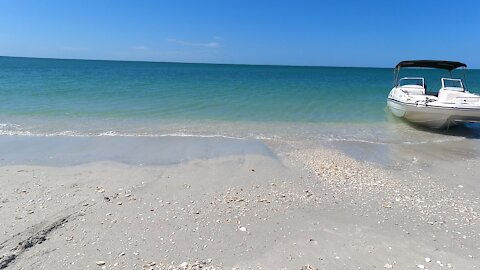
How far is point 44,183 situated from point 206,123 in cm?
708

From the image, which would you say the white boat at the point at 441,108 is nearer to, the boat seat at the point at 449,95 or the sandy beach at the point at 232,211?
the boat seat at the point at 449,95

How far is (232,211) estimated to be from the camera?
507 centimetres

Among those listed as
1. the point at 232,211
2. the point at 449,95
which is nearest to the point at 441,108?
the point at 449,95

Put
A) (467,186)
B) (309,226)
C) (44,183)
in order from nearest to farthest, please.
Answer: (309,226) < (44,183) < (467,186)

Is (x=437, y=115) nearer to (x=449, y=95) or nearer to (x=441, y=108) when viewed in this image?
(x=441, y=108)

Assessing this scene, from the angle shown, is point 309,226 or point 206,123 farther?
point 206,123

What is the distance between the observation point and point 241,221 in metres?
4.75

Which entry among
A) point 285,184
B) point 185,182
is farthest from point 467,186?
point 185,182

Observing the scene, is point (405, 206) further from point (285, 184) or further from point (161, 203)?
point (161, 203)

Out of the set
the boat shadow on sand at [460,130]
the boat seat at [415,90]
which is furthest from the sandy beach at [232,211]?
the boat seat at [415,90]

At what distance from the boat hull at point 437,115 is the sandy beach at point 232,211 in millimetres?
3629

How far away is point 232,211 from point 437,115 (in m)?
9.71

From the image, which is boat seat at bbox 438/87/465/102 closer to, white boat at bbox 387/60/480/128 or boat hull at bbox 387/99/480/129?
white boat at bbox 387/60/480/128

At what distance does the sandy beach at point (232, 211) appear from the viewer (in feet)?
12.9
